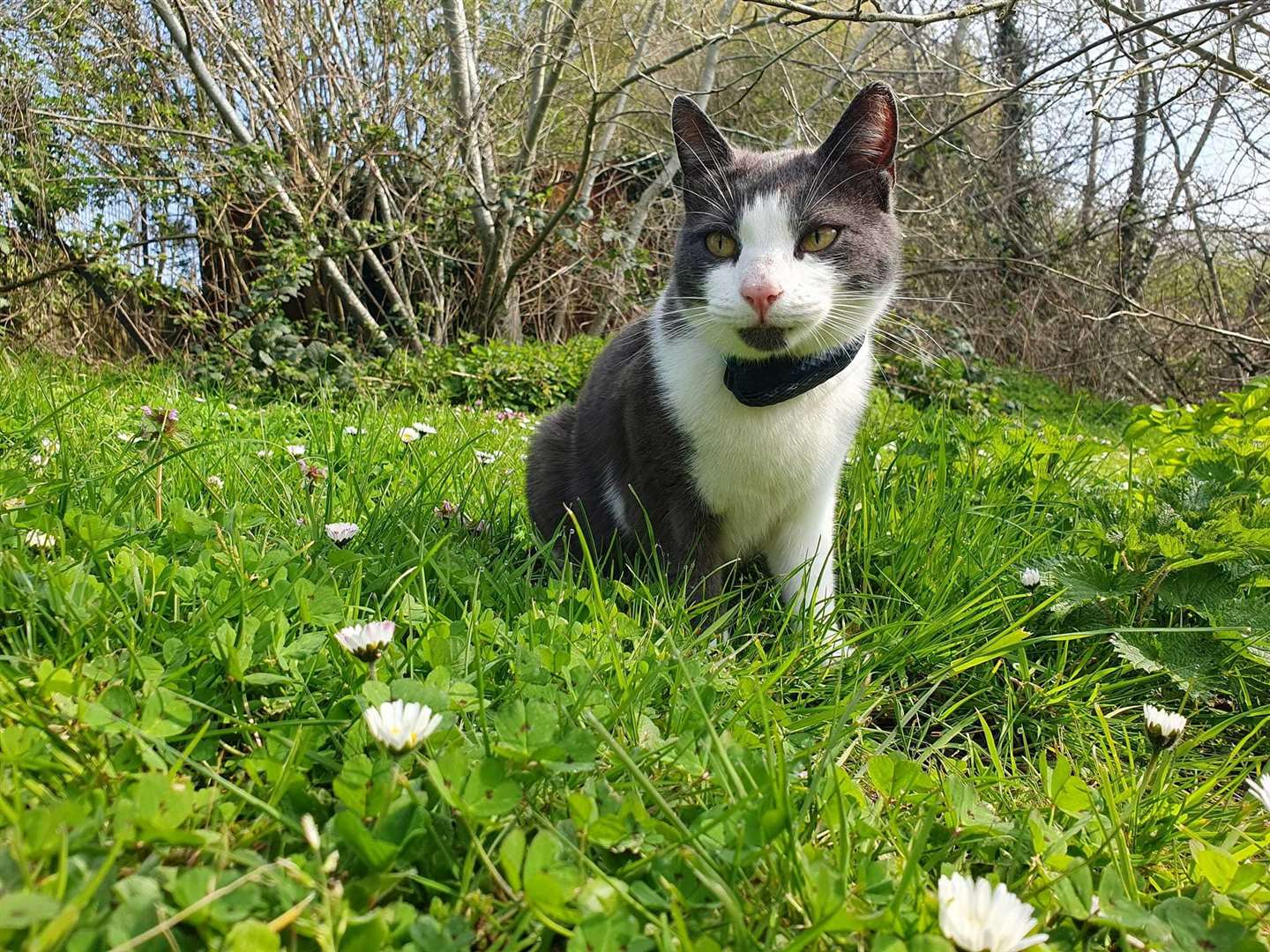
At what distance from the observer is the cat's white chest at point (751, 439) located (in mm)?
1941

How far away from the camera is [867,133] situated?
1966 millimetres

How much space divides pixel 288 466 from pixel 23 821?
1586mm

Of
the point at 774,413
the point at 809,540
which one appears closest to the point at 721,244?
the point at 774,413

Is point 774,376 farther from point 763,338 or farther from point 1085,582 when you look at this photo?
point 1085,582

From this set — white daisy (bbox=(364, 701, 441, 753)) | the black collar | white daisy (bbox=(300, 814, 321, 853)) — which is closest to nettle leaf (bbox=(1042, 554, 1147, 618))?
the black collar

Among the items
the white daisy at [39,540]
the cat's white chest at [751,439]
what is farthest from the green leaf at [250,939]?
the cat's white chest at [751,439]

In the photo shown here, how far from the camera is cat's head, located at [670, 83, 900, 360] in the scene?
1.79m

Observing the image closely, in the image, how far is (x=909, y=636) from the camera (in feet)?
5.23

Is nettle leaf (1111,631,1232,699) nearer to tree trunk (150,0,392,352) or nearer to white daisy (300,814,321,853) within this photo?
white daisy (300,814,321,853)

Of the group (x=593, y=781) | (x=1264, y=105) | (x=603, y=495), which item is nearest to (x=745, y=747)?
(x=593, y=781)

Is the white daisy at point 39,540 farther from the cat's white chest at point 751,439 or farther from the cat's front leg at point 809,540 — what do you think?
the cat's front leg at point 809,540

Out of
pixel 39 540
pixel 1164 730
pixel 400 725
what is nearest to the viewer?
pixel 400 725

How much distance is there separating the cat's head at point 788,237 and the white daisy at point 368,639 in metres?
1.08

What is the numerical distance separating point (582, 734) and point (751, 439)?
1.08 metres
